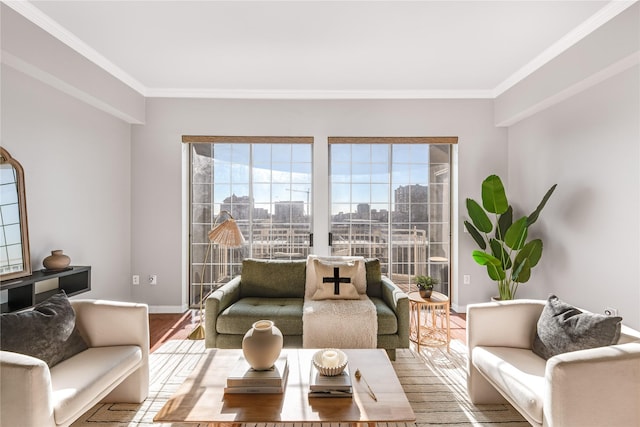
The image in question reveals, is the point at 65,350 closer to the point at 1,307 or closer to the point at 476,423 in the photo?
the point at 1,307

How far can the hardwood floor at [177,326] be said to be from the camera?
130 inches

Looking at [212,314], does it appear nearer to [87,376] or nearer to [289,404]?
[87,376]

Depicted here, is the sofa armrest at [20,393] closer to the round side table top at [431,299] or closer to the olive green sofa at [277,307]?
the olive green sofa at [277,307]

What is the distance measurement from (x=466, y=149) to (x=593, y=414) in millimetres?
3166

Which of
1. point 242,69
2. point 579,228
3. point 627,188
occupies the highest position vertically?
point 242,69

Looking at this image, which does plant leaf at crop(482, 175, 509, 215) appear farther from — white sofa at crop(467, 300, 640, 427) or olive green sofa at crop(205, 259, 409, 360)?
white sofa at crop(467, 300, 640, 427)

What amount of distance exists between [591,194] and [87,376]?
3.85 metres

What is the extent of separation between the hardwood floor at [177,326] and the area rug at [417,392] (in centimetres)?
16

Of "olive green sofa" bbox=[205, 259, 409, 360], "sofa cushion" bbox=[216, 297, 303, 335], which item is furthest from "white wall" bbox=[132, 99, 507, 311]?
"sofa cushion" bbox=[216, 297, 303, 335]

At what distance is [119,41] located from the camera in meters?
2.80

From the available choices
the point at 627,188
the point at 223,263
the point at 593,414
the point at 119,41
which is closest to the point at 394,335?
the point at 593,414

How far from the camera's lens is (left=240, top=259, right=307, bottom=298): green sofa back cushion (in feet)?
10.5

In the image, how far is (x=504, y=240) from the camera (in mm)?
3303

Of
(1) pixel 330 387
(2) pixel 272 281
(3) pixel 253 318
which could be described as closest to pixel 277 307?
(3) pixel 253 318
